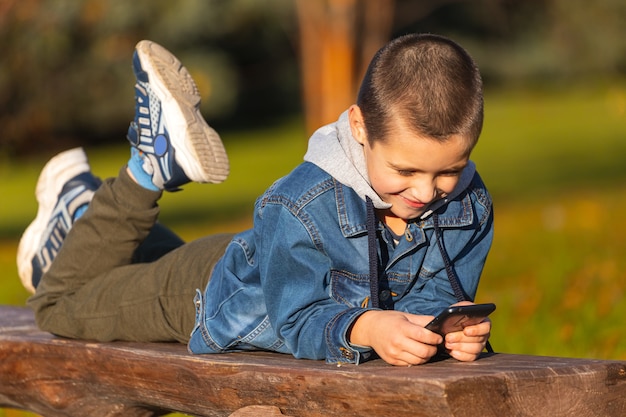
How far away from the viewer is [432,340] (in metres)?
2.66

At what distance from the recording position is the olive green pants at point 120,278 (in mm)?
3701

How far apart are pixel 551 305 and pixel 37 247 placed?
2.92 meters

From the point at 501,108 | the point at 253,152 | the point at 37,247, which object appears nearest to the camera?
the point at 37,247

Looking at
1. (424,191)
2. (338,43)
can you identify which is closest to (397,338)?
(424,191)

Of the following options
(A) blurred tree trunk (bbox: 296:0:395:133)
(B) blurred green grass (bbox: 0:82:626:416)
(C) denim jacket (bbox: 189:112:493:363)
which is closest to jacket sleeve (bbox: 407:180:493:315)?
(C) denim jacket (bbox: 189:112:493:363)

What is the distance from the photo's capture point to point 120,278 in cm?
398

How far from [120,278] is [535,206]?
28.9 ft

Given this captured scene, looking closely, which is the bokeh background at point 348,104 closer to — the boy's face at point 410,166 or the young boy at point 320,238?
the young boy at point 320,238

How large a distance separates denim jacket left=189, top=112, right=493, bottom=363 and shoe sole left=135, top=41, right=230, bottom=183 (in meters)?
0.51

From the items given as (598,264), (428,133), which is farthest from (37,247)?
(598,264)

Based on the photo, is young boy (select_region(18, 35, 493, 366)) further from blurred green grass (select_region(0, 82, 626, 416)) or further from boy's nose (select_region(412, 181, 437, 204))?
blurred green grass (select_region(0, 82, 626, 416))

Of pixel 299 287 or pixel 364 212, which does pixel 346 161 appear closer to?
pixel 364 212

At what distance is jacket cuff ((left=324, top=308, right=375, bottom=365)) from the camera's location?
2783 millimetres

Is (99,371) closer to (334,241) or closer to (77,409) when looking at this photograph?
(77,409)
